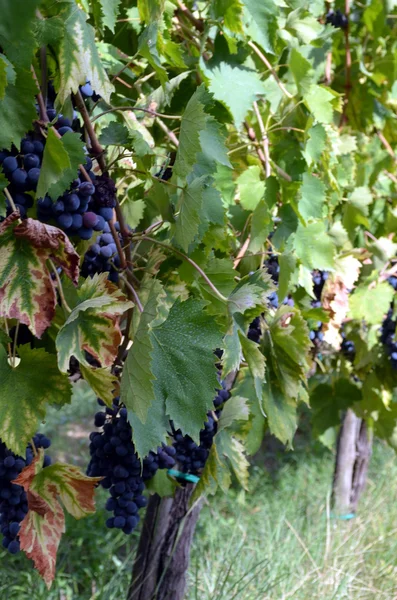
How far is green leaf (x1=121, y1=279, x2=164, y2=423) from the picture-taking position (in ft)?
2.76

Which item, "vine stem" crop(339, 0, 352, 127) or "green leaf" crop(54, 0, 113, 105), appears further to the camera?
"vine stem" crop(339, 0, 352, 127)

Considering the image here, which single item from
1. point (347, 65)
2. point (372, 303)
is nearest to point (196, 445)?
point (372, 303)

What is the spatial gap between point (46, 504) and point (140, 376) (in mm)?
263

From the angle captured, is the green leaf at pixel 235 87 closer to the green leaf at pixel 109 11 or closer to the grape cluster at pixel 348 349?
the green leaf at pixel 109 11

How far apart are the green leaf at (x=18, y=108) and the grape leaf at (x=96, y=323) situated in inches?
7.8

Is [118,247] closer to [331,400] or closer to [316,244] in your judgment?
[316,244]

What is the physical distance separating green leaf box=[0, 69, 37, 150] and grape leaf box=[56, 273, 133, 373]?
0.65 feet

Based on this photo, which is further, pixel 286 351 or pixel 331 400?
pixel 331 400

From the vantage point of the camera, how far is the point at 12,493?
1.15 meters

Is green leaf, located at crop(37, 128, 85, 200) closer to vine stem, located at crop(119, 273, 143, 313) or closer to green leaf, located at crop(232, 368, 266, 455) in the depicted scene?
vine stem, located at crop(119, 273, 143, 313)

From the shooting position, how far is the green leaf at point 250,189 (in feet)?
4.79

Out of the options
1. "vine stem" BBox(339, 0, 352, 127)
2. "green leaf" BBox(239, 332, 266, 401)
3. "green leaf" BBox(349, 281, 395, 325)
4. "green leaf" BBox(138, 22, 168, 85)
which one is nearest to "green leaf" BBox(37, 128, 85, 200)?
"green leaf" BBox(138, 22, 168, 85)

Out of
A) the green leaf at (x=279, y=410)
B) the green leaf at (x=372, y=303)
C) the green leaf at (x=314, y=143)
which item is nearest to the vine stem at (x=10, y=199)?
the green leaf at (x=279, y=410)

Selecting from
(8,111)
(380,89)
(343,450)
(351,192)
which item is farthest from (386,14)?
(343,450)
